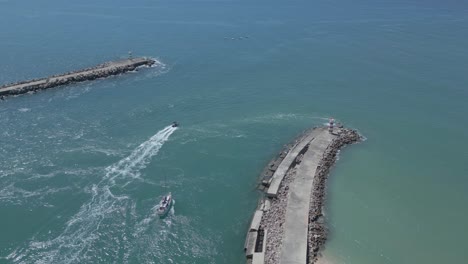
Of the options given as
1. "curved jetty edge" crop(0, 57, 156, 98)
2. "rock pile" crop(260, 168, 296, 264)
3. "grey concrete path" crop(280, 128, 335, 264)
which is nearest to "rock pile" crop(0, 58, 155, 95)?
"curved jetty edge" crop(0, 57, 156, 98)

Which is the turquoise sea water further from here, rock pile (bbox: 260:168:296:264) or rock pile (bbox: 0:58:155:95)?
rock pile (bbox: 260:168:296:264)

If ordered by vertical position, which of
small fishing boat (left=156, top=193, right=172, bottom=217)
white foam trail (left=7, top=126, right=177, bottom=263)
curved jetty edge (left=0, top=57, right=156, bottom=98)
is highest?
curved jetty edge (left=0, top=57, right=156, bottom=98)

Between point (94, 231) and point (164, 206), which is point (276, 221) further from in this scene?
point (94, 231)

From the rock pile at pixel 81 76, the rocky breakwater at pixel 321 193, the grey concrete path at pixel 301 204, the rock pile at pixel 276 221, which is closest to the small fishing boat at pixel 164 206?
the rock pile at pixel 276 221

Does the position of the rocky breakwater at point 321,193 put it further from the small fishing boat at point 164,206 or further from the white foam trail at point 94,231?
the white foam trail at point 94,231

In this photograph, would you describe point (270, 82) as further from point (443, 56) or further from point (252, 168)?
point (443, 56)

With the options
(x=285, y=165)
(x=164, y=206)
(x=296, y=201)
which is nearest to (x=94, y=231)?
(x=164, y=206)
